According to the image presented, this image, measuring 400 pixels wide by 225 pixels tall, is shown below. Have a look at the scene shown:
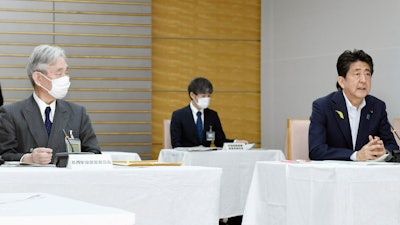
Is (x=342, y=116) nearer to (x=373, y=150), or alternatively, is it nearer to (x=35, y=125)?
(x=373, y=150)

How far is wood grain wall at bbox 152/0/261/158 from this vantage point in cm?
1000

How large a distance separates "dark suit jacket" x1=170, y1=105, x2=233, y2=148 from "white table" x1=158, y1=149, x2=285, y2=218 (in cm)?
66

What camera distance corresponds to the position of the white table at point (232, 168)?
6.68m

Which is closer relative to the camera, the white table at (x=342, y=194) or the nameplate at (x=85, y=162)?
the nameplate at (x=85, y=162)

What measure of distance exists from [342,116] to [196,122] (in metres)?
3.35

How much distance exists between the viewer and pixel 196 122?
7.77 metres

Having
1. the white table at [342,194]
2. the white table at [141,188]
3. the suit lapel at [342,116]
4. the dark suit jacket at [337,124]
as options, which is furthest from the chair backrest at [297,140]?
the white table at [141,188]

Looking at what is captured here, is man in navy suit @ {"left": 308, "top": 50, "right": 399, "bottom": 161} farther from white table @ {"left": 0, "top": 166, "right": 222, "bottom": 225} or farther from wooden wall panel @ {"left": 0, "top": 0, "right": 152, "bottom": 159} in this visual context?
wooden wall panel @ {"left": 0, "top": 0, "right": 152, "bottom": 159}

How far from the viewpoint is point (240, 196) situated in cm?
687

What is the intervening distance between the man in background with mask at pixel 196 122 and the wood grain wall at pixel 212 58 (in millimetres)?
2119

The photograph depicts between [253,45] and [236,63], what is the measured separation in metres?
0.33

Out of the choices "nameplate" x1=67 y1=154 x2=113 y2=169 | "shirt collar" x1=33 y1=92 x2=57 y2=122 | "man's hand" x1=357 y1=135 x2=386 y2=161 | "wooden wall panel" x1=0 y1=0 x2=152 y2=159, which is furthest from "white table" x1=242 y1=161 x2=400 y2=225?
"wooden wall panel" x1=0 y1=0 x2=152 y2=159

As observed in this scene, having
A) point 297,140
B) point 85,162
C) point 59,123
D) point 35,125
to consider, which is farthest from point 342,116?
point 85,162

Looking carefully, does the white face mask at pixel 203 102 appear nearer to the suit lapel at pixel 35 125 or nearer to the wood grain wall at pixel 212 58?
the wood grain wall at pixel 212 58
